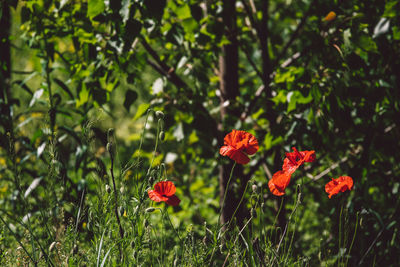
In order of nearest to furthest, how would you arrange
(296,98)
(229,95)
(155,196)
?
1. (155,196)
2. (296,98)
3. (229,95)

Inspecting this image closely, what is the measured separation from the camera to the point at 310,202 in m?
3.01

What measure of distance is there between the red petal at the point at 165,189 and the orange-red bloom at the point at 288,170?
0.26 m

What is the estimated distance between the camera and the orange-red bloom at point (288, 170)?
1101mm

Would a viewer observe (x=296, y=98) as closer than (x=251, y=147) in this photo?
No

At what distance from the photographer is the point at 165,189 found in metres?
1.07

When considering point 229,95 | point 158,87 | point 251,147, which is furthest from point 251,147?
point 229,95

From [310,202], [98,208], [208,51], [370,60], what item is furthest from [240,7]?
[98,208]

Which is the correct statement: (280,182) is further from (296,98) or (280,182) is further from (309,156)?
(296,98)

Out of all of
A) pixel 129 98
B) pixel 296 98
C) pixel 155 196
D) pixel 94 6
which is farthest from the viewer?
pixel 129 98

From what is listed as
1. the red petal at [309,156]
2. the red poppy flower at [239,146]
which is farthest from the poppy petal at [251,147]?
the red petal at [309,156]

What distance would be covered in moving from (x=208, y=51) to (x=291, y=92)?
0.47 meters

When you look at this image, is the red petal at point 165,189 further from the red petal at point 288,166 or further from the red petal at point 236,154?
the red petal at point 288,166

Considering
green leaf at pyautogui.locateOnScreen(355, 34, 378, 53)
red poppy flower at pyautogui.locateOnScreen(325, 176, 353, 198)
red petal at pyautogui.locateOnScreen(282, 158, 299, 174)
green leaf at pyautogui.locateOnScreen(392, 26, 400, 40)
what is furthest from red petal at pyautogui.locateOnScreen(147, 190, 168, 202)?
green leaf at pyautogui.locateOnScreen(392, 26, 400, 40)

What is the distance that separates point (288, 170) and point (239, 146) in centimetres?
15
